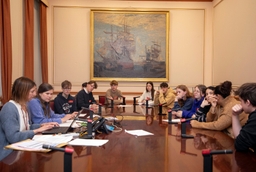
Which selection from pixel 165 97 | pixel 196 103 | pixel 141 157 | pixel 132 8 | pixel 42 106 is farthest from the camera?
pixel 132 8

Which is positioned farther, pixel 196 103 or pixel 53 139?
pixel 196 103

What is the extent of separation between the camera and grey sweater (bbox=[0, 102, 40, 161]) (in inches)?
76.5

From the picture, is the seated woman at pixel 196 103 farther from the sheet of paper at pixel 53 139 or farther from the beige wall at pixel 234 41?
the sheet of paper at pixel 53 139

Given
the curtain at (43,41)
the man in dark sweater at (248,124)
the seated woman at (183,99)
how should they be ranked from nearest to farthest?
the man in dark sweater at (248,124), the seated woman at (183,99), the curtain at (43,41)

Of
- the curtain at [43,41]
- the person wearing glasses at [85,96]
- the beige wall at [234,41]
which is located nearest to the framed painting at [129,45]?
the curtain at [43,41]

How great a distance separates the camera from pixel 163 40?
7320 mm

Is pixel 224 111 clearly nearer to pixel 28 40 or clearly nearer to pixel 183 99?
pixel 183 99

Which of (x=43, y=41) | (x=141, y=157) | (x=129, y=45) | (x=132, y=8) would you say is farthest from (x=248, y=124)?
(x=132, y=8)

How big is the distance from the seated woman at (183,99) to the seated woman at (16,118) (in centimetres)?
225

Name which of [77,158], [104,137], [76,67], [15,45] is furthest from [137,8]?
[77,158]

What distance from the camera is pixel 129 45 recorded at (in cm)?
732

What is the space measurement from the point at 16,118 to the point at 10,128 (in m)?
0.12

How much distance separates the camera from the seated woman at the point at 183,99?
13.1 feet

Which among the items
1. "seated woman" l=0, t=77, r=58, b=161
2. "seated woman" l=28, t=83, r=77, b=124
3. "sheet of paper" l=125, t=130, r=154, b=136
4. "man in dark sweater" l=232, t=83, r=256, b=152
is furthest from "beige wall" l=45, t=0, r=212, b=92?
"man in dark sweater" l=232, t=83, r=256, b=152
